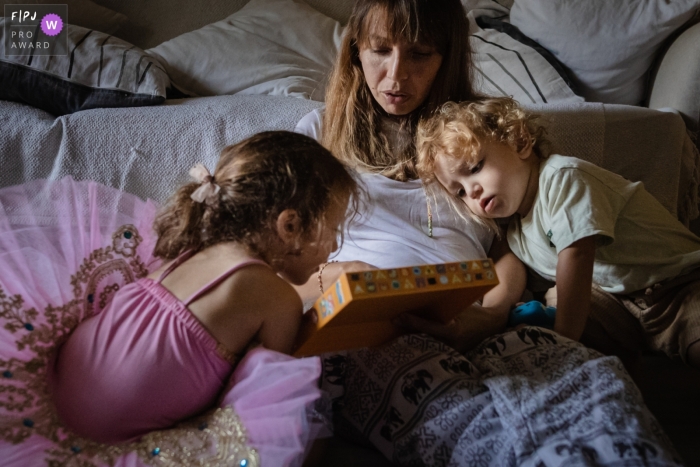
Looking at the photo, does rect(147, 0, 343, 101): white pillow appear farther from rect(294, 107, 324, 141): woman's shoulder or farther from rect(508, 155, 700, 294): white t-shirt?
rect(508, 155, 700, 294): white t-shirt

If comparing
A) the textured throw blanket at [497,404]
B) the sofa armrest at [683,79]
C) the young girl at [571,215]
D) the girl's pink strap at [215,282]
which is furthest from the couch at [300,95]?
the girl's pink strap at [215,282]

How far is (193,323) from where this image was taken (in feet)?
2.68

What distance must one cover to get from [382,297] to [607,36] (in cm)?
121

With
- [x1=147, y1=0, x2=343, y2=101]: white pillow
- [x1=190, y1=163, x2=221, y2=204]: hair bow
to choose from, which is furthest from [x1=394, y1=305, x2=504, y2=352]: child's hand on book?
[x1=147, y1=0, x2=343, y2=101]: white pillow

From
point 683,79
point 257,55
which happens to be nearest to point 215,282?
point 257,55

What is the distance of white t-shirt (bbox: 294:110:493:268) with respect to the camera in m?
1.20

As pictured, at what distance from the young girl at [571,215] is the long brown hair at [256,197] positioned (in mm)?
314

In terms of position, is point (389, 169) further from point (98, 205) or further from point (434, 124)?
point (98, 205)

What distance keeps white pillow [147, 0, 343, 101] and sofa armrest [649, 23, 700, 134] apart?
839 millimetres

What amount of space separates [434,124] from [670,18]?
2.60ft

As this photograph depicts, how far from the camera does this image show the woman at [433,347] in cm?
78

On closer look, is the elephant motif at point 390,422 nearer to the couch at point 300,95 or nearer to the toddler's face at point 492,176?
the couch at point 300,95

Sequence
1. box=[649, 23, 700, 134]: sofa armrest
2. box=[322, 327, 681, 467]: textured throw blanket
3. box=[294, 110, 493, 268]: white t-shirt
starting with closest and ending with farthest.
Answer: box=[322, 327, 681, 467]: textured throw blanket
box=[294, 110, 493, 268]: white t-shirt
box=[649, 23, 700, 134]: sofa armrest

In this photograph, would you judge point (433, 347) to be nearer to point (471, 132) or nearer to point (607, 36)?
point (471, 132)
